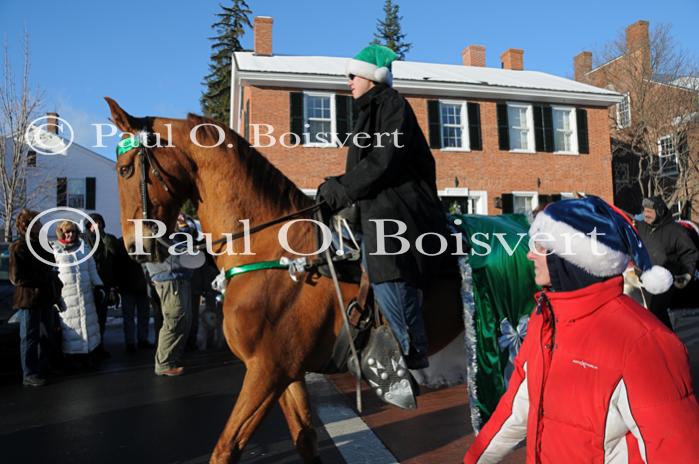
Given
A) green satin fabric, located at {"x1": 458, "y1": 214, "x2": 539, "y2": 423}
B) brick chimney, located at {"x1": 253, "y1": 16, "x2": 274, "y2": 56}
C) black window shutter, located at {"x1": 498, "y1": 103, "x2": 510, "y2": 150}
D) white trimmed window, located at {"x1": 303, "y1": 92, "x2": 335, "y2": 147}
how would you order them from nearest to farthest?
1. green satin fabric, located at {"x1": 458, "y1": 214, "x2": 539, "y2": 423}
2. white trimmed window, located at {"x1": 303, "y1": 92, "x2": 335, "y2": 147}
3. black window shutter, located at {"x1": 498, "y1": 103, "x2": 510, "y2": 150}
4. brick chimney, located at {"x1": 253, "y1": 16, "x2": 274, "y2": 56}

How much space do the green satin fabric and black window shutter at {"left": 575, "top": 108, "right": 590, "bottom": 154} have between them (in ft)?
68.2

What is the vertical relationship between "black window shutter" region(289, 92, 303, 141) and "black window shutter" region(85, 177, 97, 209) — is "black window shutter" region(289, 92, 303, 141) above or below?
above

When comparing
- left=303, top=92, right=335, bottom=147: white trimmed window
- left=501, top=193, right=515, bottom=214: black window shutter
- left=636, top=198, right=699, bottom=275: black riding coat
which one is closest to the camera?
left=636, top=198, right=699, bottom=275: black riding coat

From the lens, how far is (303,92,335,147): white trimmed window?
1962cm

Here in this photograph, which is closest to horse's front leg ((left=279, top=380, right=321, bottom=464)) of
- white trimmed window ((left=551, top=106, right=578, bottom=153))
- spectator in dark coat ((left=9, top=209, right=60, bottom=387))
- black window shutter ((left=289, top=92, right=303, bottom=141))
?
spectator in dark coat ((left=9, top=209, right=60, bottom=387))

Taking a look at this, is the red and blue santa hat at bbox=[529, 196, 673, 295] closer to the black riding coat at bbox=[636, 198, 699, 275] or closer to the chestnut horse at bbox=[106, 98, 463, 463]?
the chestnut horse at bbox=[106, 98, 463, 463]

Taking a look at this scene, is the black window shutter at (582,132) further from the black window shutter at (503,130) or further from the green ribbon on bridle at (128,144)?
the green ribbon on bridle at (128,144)

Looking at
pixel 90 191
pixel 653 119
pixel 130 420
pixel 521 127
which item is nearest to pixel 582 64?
pixel 653 119

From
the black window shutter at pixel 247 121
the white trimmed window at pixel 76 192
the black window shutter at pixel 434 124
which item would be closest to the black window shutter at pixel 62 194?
the white trimmed window at pixel 76 192

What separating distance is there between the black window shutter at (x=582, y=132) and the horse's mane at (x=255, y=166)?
2202cm

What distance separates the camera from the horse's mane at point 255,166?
326 centimetres

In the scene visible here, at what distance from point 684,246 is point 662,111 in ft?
65.3

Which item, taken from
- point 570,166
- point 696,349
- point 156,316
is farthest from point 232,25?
point 696,349

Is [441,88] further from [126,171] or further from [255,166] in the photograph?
[126,171]
